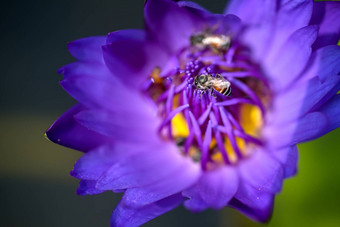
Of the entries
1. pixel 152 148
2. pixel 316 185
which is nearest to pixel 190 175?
pixel 152 148

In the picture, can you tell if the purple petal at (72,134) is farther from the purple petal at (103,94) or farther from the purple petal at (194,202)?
the purple petal at (194,202)

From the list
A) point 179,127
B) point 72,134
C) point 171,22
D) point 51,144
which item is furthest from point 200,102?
point 51,144

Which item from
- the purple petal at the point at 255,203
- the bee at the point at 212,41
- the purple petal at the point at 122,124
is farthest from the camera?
the bee at the point at 212,41

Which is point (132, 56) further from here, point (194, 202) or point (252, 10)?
point (194, 202)

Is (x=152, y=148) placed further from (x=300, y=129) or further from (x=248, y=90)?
(x=300, y=129)

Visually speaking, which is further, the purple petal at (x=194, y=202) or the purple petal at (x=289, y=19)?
the purple petal at (x=289, y=19)

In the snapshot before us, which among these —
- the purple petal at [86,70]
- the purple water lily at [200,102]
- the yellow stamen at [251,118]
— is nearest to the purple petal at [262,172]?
the purple water lily at [200,102]
